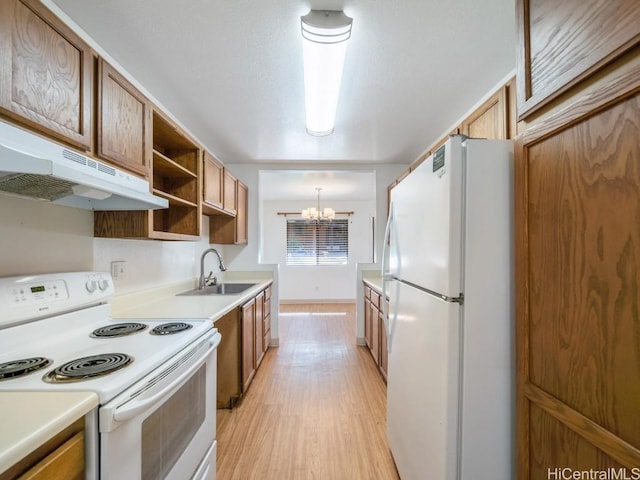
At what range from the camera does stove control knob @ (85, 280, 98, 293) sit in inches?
54.6

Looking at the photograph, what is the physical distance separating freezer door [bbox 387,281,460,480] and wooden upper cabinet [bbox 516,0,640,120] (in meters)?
0.73

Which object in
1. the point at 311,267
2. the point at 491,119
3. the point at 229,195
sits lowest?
the point at 311,267

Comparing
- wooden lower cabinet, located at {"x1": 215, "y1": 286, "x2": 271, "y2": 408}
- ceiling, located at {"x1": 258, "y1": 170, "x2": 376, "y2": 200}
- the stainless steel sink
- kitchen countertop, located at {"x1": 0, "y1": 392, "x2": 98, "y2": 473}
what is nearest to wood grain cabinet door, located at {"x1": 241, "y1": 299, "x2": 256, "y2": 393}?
wooden lower cabinet, located at {"x1": 215, "y1": 286, "x2": 271, "y2": 408}

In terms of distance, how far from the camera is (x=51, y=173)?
32.4 inches

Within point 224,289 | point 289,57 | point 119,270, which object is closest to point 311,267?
point 224,289

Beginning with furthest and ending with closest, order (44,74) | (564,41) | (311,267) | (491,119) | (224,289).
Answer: (311,267) < (224,289) < (491,119) < (44,74) < (564,41)

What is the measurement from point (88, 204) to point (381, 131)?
225 cm

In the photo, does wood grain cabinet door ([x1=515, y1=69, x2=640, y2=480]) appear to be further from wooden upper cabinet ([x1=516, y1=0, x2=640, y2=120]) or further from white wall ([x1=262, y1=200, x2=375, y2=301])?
white wall ([x1=262, y1=200, x2=375, y2=301])

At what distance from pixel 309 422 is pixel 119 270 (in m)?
1.67

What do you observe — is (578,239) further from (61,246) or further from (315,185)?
(315,185)

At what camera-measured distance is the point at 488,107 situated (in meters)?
1.80

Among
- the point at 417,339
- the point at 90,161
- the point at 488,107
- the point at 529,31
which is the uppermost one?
the point at 488,107

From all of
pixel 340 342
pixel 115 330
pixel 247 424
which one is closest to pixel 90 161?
pixel 115 330

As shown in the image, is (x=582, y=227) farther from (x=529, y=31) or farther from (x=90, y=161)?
(x=90, y=161)
